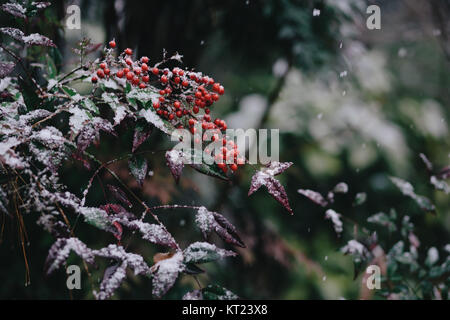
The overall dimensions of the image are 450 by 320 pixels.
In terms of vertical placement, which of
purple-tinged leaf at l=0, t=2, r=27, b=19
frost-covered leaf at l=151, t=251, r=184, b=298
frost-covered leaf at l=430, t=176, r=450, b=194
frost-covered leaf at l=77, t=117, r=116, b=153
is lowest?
frost-covered leaf at l=151, t=251, r=184, b=298

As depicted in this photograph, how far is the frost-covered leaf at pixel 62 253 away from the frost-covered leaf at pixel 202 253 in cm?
16

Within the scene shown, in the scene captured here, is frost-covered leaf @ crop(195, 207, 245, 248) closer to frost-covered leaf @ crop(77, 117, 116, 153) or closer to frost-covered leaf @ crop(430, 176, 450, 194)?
frost-covered leaf @ crop(77, 117, 116, 153)

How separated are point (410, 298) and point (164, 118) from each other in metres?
0.82

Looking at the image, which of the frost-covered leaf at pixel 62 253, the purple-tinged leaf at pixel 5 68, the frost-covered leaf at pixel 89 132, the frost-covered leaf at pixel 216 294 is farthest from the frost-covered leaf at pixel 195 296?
the purple-tinged leaf at pixel 5 68

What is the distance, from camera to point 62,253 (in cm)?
54

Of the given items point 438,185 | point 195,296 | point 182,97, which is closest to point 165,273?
point 195,296

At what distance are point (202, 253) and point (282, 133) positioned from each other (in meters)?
1.40

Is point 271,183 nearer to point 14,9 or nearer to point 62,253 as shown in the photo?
point 62,253

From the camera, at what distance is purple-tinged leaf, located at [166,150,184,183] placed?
0.61m

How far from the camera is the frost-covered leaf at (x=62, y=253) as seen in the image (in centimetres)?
52

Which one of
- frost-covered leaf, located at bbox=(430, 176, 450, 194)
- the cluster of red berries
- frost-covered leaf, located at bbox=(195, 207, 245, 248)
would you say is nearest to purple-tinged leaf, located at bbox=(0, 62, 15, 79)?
the cluster of red berries

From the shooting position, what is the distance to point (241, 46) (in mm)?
1672

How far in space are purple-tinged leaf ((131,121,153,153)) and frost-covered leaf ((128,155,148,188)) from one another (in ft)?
0.10
